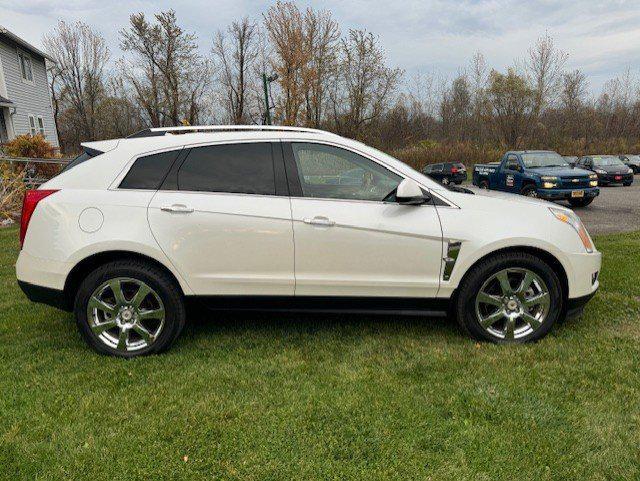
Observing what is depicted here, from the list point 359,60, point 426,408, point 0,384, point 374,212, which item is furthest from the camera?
point 359,60

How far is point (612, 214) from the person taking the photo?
11352 mm

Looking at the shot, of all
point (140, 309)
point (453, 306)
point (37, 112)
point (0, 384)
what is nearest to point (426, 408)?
point (453, 306)

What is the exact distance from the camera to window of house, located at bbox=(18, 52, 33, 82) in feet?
73.1

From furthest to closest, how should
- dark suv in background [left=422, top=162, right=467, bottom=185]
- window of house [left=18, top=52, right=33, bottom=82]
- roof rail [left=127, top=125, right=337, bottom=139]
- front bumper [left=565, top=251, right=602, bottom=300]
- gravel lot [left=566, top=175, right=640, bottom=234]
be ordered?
dark suv in background [left=422, top=162, right=467, bottom=185] < window of house [left=18, top=52, right=33, bottom=82] < gravel lot [left=566, top=175, right=640, bottom=234] < roof rail [left=127, top=125, right=337, bottom=139] < front bumper [left=565, top=251, right=602, bottom=300]

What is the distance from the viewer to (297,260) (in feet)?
10.8

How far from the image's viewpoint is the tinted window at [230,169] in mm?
3338

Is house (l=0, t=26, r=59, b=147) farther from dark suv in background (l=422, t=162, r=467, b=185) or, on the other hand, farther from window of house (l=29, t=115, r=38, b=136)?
dark suv in background (l=422, t=162, r=467, b=185)

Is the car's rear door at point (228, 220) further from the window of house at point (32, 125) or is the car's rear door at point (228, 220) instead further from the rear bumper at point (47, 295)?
the window of house at point (32, 125)

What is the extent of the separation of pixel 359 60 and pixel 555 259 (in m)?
31.3

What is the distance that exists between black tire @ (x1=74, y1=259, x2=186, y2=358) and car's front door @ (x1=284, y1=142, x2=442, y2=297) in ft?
3.07

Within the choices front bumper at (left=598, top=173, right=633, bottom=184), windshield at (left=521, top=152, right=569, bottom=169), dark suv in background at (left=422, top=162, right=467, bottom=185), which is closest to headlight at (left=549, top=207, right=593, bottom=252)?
windshield at (left=521, top=152, right=569, bottom=169)

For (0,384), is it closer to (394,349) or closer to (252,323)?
(252,323)

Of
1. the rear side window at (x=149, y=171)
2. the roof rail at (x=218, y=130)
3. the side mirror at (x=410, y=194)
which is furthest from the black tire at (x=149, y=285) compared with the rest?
the side mirror at (x=410, y=194)

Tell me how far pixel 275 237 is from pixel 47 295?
1.76 metres
